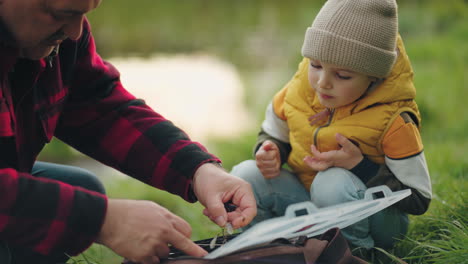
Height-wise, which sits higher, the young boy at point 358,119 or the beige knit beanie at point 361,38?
the beige knit beanie at point 361,38

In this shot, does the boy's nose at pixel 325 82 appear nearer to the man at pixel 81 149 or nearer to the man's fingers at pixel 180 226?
the man at pixel 81 149

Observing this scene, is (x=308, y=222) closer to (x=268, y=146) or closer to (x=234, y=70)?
(x=268, y=146)

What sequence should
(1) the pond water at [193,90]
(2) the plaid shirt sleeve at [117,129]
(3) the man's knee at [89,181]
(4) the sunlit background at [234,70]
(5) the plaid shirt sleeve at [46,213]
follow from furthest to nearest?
(1) the pond water at [193,90], (4) the sunlit background at [234,70], (3) the man's knee at [89,181], (2) the plaid shirt sleeve at [117,129], (5) the plaid shirt sleeve at [46,213]

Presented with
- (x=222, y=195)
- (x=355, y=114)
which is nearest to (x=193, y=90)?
(x=355, y=114)

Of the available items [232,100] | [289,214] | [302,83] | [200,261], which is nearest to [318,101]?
[302,83]

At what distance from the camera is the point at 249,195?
1.61m

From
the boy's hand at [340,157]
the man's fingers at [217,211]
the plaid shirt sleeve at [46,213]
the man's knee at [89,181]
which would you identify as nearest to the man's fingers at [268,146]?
the boy's hand at [340,157]

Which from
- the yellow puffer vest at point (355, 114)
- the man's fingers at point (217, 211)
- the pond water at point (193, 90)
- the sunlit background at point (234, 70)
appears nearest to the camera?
the man's fingers at point (217, 211)

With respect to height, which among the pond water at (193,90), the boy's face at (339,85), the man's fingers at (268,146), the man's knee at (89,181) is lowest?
the pond water at (193,90)

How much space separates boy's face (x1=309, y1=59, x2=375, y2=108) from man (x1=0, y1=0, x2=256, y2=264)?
17.5 inches

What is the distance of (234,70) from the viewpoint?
22.3ft

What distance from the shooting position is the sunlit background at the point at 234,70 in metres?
3.01

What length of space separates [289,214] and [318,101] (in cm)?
46

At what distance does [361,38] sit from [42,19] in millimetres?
943
